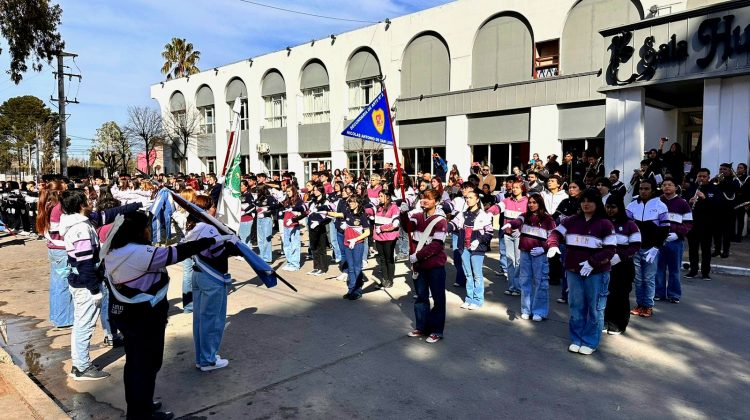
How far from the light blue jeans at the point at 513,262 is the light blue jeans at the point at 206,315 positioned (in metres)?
4.81

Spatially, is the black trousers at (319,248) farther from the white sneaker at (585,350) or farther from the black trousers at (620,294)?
the white sneaker at (585,350)

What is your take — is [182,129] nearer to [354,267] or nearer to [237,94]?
[237,94]

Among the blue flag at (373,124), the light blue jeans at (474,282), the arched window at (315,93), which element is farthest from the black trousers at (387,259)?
the arched window at (315,93)

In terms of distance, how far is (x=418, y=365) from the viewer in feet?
17.2

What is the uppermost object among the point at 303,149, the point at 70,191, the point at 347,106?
the point at 347,106

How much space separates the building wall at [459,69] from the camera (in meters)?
17.9

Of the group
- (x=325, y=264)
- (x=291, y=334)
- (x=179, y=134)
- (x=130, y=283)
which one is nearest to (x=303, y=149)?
(x=179, y=134)

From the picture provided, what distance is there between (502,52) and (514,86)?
1.61 m

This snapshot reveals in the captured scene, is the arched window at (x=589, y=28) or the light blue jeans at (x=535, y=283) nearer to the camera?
the light blue jeans at (x=535, y=283)

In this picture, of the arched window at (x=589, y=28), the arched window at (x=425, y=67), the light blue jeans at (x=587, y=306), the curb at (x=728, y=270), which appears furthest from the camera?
the arched window at (x=425, y=67)

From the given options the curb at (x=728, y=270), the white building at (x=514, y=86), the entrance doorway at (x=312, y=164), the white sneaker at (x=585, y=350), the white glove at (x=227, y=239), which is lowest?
the white sneaker at (x=585, y=350)

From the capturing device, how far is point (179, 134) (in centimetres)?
3800

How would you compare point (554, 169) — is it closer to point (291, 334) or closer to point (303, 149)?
point (291, 334)

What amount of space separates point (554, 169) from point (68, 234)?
12453mm
